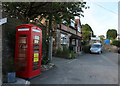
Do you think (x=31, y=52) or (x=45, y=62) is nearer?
(x=31, y=52)

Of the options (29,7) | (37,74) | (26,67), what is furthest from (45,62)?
(29,7)

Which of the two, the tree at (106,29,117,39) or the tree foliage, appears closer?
the tree foliage

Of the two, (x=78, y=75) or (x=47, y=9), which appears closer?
(x=78, y=75)

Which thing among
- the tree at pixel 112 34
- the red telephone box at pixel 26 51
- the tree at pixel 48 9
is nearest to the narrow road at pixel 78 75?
the red telephone box at pixel 26 51

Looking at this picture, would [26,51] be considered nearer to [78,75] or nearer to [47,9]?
[78,75]

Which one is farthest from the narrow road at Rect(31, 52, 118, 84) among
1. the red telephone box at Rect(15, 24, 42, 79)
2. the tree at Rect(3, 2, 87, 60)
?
the tree at Rect(3, 2, 87, 60)

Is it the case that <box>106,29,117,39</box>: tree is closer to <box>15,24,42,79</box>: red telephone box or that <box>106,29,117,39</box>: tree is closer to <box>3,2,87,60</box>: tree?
<box>3,2,87,60</box>: tree

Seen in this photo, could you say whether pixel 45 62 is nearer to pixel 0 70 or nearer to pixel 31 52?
pixel 31 52

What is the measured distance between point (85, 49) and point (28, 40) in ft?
72.2

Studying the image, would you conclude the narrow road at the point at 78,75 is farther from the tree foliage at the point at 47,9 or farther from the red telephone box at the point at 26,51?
the tree foliage at the point at 47,9

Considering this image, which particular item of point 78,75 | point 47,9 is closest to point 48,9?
point 47,9

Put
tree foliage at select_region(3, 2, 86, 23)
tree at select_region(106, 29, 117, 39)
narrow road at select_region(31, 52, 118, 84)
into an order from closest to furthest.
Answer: narrow road at select_region(31, 52, 118, 84)
tree foliage at select_region(3, 2, 86, 23)
tree at select_region(106, 29, 117, 39)

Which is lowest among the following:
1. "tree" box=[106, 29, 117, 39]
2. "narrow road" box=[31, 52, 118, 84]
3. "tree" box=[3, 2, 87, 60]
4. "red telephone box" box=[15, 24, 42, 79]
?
"narrow road" box=[31, 52, 118, 84]

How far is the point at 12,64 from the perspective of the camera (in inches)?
180
